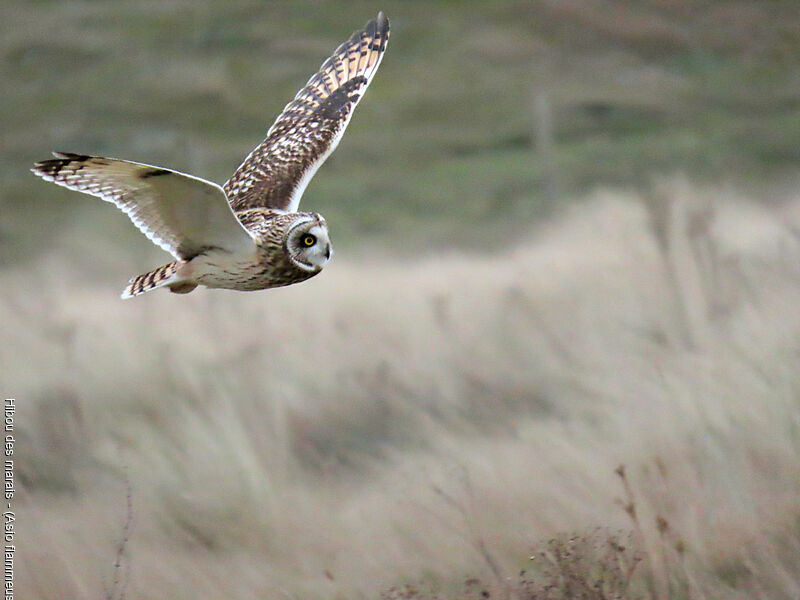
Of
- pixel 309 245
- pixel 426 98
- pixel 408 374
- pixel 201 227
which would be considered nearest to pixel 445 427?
→ pixel 408 374

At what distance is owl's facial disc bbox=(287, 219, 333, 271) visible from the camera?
10.2ft

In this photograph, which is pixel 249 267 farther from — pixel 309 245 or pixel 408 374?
pixel 408 374

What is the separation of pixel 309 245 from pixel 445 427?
2.57 m

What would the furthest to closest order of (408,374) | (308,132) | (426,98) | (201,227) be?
(426,98) < (408,374) < (308,132) < (201,227)

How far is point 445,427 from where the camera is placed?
5508mm

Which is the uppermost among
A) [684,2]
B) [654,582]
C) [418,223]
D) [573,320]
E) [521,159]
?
[684,2]

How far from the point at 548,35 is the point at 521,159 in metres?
2.29

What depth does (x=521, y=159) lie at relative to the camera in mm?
11977

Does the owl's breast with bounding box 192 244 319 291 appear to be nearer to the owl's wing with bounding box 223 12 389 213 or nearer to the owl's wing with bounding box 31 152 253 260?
the owl's wing with bounding box 31 152 253 260

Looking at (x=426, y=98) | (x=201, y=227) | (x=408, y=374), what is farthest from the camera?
(x=426, y=98)

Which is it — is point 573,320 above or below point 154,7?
below

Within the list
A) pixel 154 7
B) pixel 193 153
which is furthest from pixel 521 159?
pixel 154 7

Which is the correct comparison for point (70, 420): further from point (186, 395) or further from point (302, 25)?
point (302, 25)

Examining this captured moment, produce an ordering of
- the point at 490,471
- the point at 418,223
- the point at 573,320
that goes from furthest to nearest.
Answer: the point at 418,223 < the point at 573,320 < the point at 490,471
